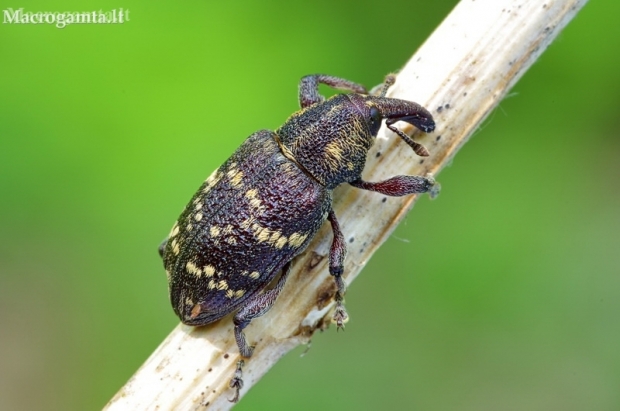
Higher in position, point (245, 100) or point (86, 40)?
point (245, 100)

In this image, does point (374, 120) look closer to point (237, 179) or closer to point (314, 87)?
point (314, 87)

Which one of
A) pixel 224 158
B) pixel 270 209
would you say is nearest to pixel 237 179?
pixel 270 209

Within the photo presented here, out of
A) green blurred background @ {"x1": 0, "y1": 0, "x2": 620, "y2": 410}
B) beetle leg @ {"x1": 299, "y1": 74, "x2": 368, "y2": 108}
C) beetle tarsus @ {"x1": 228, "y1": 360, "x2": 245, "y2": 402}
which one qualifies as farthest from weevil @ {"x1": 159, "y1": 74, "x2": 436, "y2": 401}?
green blurred background @ {"x1": 0, "y1": 0, "x2": 620, "y2": 410}

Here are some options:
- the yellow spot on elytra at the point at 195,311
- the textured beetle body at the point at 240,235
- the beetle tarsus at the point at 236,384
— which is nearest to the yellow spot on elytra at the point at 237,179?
the textured beetle body at the point at 240,235

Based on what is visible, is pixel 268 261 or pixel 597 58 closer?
pixel 268 261

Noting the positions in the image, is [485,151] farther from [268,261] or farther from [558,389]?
[268,261]

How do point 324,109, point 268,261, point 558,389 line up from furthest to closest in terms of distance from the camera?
point 558,389 < point 324,109 < point 268,261

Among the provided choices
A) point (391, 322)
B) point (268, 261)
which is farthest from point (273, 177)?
point (391, 322)

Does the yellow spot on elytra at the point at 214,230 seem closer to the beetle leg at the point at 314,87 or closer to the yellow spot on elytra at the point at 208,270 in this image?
the yellow spot on elytra at the point at 208,270

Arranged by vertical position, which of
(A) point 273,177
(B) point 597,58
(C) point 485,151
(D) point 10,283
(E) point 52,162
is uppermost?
(B) point 597,58
